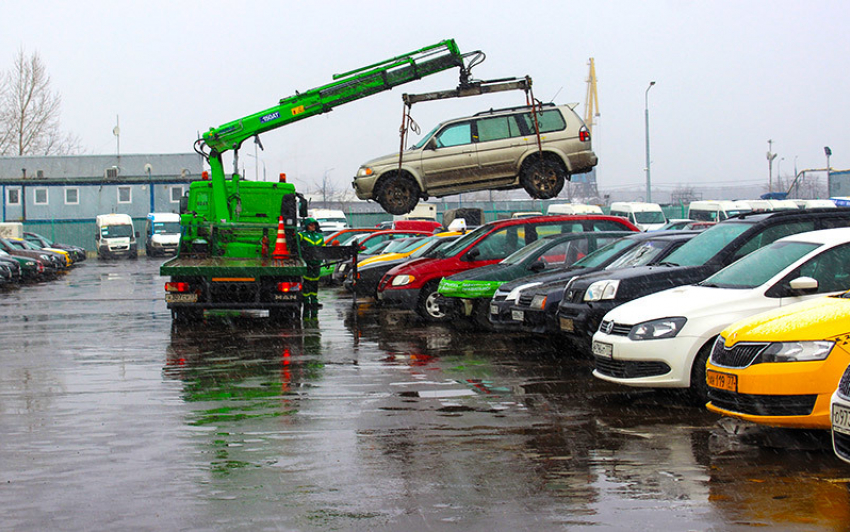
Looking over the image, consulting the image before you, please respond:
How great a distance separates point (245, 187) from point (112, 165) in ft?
188

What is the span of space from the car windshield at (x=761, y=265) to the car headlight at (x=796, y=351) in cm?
195

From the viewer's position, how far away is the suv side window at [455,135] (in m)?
17.9

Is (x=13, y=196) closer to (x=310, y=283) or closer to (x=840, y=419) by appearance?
(x=310, y=283)

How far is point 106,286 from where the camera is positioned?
27578 mm

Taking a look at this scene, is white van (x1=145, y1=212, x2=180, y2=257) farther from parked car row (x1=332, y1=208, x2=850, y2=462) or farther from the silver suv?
parked car row (x1=332, y1=208, x2=850, y2=462)

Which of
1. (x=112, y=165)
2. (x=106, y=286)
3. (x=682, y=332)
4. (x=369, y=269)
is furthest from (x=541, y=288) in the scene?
(x=112, y=165)

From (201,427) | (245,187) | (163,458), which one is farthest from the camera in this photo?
(245,187)

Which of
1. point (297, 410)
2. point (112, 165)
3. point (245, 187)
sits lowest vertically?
point (297, 410)

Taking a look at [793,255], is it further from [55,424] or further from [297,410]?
[55,424]

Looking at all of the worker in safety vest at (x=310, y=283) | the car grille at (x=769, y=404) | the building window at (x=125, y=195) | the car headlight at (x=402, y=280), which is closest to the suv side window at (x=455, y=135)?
the worker in safety vest at (x=310, y=283)

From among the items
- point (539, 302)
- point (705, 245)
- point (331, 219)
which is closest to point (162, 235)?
point (331, 219)

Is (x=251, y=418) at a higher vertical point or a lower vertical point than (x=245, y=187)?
lower

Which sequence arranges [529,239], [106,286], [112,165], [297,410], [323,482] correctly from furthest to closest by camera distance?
[112,165] → [106,286] → [529,239] → [297,410] → [323,482]

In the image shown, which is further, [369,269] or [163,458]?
[369,269]
